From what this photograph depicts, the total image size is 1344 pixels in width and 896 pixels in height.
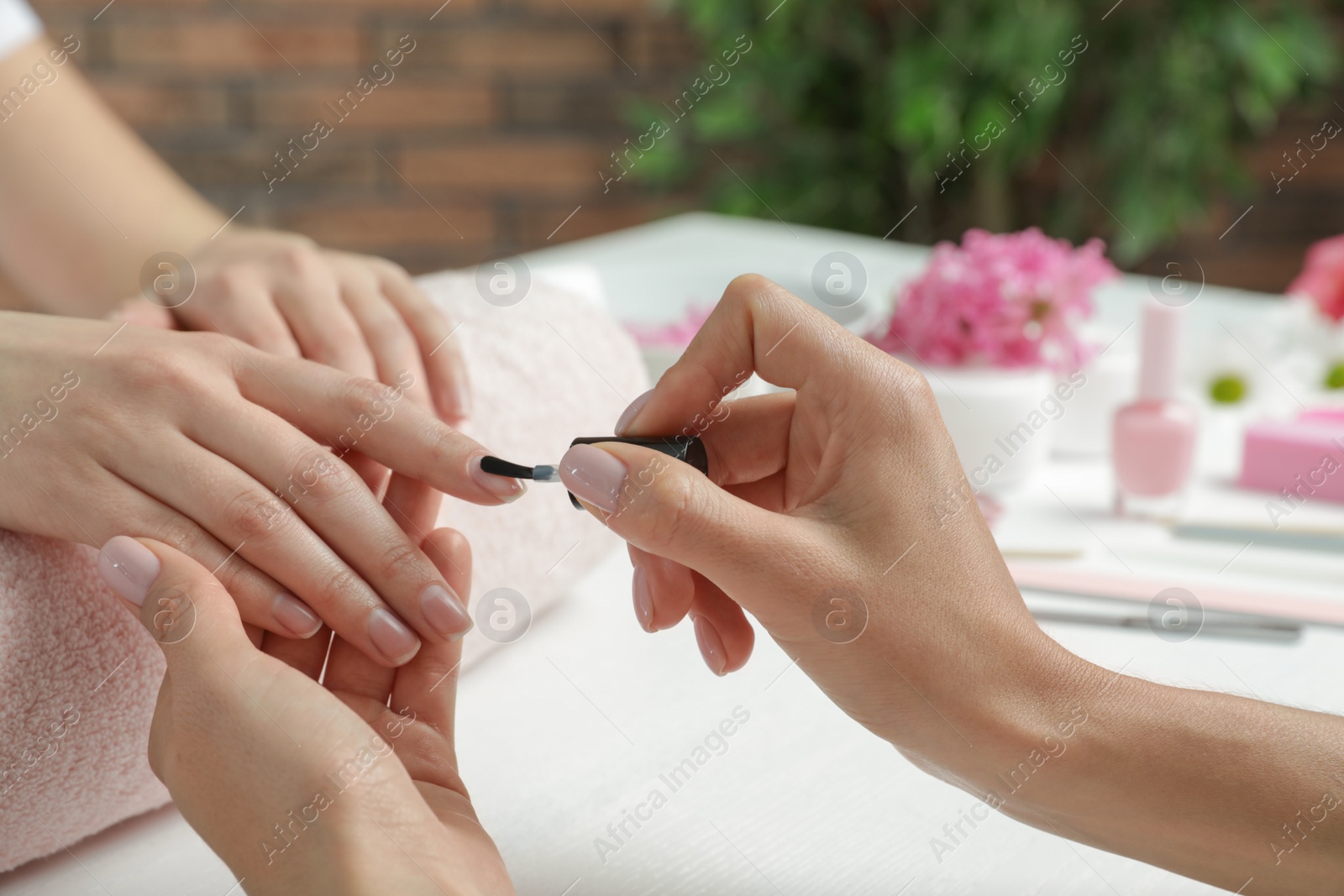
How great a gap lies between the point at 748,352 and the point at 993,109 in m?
1.78

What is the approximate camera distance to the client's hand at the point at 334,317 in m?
0.64

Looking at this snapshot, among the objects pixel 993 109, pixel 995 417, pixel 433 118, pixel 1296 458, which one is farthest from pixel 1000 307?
pixel 433 118

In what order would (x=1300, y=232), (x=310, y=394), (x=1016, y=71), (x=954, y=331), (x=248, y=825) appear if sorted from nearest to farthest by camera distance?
(x=248, y=825)
(x=310, y=394)
(x=954, y=331)
(x=1016, y=71)
(x=1300, y=232)

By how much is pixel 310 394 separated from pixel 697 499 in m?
0.22

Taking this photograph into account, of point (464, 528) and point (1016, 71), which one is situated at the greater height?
point (464, 528)

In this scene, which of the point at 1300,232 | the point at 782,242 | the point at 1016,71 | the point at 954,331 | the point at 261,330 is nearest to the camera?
the point at 261,330

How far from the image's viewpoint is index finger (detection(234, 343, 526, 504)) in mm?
510

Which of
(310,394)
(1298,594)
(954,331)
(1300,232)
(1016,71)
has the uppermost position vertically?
(310,394)

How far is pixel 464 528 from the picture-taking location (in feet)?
2.02

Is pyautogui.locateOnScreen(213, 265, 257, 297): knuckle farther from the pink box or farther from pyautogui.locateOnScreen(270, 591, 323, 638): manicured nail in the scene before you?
the pink box

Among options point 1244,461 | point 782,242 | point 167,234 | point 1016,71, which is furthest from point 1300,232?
point 167,234

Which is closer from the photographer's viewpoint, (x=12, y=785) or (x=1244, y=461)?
(x=12, y=785)

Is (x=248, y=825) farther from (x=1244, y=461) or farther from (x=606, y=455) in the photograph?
(x=1244, y=461)

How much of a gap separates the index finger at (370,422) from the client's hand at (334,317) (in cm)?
9
